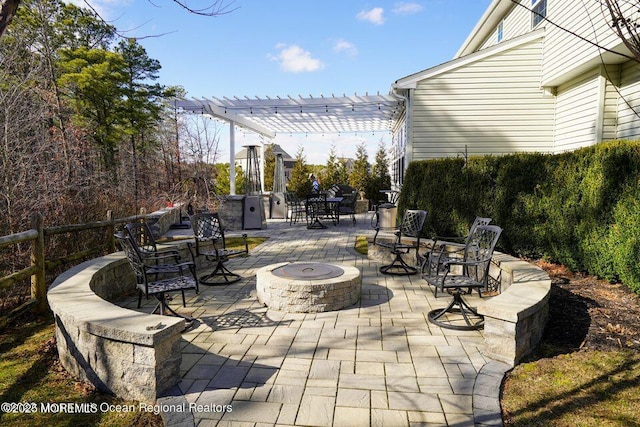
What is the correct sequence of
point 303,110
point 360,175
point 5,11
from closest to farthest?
point 5,11
point 303,110
point 360,175

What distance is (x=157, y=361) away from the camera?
252cm

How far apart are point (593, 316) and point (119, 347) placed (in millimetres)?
4334

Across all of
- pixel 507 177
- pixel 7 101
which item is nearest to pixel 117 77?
pixel 7 101

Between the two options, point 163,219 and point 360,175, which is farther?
point 360,175

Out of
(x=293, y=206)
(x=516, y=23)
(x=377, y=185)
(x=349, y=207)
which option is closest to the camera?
(x=516, y=23)

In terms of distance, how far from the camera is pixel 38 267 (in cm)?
430

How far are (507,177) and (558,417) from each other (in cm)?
490

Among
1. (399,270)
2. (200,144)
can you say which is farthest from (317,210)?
(200,144)

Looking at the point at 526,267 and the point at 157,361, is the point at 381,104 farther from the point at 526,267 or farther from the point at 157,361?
the point at 157,361

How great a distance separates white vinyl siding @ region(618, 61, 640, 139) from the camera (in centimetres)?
656

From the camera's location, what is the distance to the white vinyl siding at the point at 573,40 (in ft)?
21.5

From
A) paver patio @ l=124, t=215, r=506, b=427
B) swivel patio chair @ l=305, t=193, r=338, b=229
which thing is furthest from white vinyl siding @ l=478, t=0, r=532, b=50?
paver patio @ l=124, t=215, r=506, b=427

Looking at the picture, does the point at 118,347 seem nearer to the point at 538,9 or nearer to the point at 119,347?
the point at 119,347

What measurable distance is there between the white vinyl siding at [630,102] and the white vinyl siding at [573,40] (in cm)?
34
